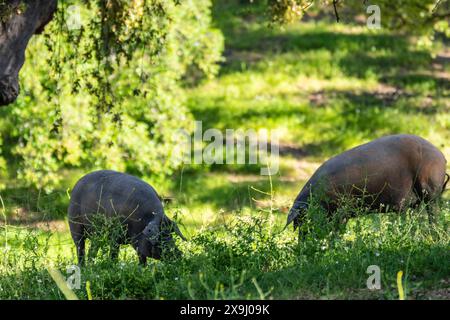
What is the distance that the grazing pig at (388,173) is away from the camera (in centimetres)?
1044

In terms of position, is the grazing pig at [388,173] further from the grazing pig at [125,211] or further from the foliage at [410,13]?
the foliage at [410,13]

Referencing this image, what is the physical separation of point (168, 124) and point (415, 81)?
11.2m

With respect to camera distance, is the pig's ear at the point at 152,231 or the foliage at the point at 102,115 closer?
the pig's ear at the point at 152,231

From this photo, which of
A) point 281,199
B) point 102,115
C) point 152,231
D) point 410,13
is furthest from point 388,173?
point 410,13

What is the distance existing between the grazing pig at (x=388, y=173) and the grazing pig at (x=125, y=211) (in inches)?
69.0

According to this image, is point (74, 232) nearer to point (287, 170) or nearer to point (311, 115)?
point (287, 170)

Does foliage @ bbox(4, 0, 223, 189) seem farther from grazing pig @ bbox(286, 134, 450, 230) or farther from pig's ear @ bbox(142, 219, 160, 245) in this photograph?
pig's ear @ bbox(142, 219, 160, 245)

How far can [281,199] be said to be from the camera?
12.4 m

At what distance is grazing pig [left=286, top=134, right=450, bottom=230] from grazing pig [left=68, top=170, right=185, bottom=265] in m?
1.75

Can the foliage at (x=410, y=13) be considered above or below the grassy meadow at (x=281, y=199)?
above

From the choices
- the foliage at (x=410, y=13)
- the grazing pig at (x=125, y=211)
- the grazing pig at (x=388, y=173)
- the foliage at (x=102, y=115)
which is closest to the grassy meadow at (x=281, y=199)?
the grazing pig at (x=125, y=211)

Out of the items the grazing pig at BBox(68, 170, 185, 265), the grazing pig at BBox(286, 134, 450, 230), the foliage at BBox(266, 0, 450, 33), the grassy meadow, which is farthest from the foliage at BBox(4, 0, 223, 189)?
the grazing pig at BBox(286, 134, 450, 230)

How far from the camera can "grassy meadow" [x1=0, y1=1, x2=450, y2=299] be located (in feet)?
24.8
